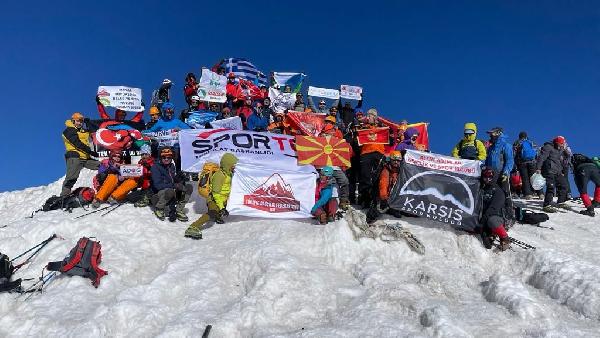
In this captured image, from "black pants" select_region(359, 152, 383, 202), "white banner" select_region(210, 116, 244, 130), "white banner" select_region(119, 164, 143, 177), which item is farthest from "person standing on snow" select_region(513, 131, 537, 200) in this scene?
"white banner" select_region(119, 164, 143, 177)

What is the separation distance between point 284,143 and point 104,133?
5968mm

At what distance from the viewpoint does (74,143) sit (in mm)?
14055

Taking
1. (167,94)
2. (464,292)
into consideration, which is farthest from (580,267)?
(167,94)

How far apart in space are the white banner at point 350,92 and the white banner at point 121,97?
8.52 meters

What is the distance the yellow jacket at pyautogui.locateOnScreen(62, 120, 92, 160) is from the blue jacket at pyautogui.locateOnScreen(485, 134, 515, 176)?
39.5ft

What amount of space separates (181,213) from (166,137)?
3814 millimetres

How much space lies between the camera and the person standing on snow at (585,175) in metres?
14.7

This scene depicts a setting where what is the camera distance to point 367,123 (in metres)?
14.7

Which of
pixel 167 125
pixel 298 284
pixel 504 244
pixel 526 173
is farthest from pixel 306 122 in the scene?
pixel 298 284

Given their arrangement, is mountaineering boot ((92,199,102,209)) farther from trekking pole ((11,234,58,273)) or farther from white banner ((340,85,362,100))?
white banner ((340,85,362,100))

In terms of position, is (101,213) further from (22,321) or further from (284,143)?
(284,143)

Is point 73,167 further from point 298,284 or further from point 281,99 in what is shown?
point 281,99

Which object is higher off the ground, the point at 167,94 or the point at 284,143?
the point at 167,94

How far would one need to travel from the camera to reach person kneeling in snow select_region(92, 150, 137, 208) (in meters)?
12.6
